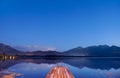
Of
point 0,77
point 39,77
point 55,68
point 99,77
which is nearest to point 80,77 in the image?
point 99,77

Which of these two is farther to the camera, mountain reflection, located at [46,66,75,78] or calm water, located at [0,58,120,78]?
calm water, located at [0,58,120,78]

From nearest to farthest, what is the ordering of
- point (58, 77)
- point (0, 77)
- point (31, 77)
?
1. point (58, 77)
2. point (0, 77)
3. point (31, 77)

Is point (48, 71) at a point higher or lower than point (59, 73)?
lower

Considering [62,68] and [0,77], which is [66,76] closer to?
[62,68]

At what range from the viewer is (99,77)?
1731 cm

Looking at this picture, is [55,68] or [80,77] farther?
[80,77]

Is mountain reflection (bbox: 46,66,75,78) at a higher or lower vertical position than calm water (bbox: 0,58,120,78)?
higher

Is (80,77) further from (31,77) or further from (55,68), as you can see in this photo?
(55,68)

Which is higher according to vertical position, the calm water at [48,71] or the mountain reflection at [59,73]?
the mountain reflection at [59,73]

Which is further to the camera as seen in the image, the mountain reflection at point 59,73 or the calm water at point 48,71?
the calm water at point 48,71

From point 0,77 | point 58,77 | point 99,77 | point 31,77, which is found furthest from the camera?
point 99,77

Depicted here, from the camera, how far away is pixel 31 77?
15.9m

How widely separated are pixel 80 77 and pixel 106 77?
5.98 feet

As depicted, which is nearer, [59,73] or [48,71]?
[59,73]
